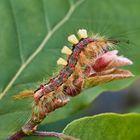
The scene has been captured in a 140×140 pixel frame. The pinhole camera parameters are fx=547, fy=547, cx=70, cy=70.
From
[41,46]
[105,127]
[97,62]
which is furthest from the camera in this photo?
[41,46]

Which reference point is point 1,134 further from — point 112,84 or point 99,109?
point 99,109

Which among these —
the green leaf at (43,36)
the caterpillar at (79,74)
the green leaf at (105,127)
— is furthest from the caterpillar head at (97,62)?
the green leaf at (43,36)

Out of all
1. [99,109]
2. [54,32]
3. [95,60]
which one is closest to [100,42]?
[95,60]

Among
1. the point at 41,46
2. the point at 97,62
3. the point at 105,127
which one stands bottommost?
the point at 105,127

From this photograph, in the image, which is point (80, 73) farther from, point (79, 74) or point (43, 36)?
point (43, 36)

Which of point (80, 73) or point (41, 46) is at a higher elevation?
point (41, 46)

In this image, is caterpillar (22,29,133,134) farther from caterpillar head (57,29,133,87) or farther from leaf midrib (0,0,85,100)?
leaf midrib (0,0,85,100)

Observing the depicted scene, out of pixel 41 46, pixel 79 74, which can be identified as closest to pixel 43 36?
pixel 41 46
